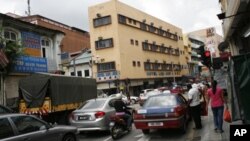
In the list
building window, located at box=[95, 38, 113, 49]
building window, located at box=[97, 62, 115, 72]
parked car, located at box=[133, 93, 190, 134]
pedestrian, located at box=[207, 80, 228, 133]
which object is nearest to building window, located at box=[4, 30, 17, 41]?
parked car, located at box=[133, 93, 190, 134]

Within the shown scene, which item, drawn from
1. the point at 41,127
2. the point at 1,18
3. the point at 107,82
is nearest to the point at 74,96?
the point at 1,18

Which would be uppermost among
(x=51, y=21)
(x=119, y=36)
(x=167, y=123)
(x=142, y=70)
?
(x=51, y=21)

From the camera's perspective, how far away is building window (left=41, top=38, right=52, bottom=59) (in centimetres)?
2494

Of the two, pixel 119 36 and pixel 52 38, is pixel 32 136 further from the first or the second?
pixel 119 36

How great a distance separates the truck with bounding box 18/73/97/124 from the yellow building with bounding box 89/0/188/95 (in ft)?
97.5

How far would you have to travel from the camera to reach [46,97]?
53.1ft

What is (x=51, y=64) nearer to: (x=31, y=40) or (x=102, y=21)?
(x=31, y=40)

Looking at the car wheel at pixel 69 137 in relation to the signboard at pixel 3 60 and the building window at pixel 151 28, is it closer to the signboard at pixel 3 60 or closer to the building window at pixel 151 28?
the signboard at pixel 3 60

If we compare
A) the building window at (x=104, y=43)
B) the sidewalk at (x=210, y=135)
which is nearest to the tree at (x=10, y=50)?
the sidewalk at (x=210, y=135)

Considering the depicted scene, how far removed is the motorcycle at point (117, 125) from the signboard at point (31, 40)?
38.0 feet

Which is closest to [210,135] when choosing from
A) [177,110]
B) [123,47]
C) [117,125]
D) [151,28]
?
[177,110]

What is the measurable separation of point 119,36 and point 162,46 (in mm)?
20860

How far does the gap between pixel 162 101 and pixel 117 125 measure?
75.9 inches

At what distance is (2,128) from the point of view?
7691 millimetres
